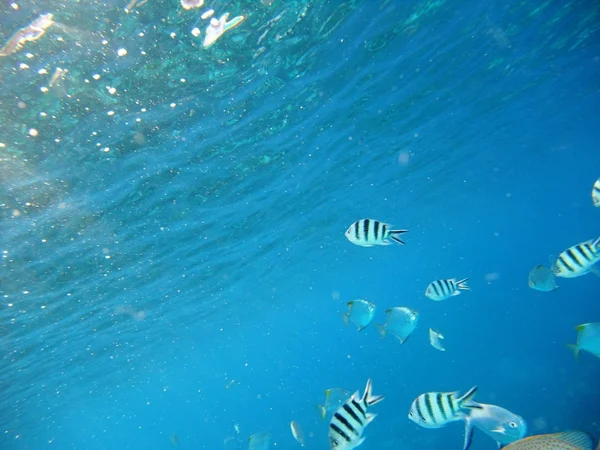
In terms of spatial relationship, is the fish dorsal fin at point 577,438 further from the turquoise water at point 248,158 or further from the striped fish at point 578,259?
the turquoise water at point 248,158

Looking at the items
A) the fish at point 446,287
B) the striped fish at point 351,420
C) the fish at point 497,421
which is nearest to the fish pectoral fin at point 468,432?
the fish at point 497,421

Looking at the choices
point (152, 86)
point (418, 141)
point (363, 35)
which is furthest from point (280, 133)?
point (418, 141)

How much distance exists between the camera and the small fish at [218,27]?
31.8 ft

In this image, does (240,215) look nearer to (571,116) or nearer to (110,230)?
(110,230)

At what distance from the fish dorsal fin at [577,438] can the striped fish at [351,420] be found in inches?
71.3

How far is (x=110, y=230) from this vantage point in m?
16.4

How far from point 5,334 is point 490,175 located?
164ft

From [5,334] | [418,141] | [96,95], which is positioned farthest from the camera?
[418,141]

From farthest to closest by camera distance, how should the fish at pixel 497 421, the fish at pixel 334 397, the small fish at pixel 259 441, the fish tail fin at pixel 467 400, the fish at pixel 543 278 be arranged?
the small fish at pixel 259 441, the fish at pixel 334 397, the fish at pixel 543 278, the fish at pixel 497 421, the fish tail fin at pixel 467 400

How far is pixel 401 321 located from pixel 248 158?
11.4 m

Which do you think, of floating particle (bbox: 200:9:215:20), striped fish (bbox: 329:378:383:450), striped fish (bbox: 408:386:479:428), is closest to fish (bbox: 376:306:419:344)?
striped fish (bbox: 408:386:479:428)

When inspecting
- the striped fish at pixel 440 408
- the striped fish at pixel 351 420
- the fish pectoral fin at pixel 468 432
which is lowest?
the fish pectoral fin at pixel 468 432

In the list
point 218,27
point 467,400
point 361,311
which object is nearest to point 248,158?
point 218,27

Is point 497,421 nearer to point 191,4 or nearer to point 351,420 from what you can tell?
point 351,420
